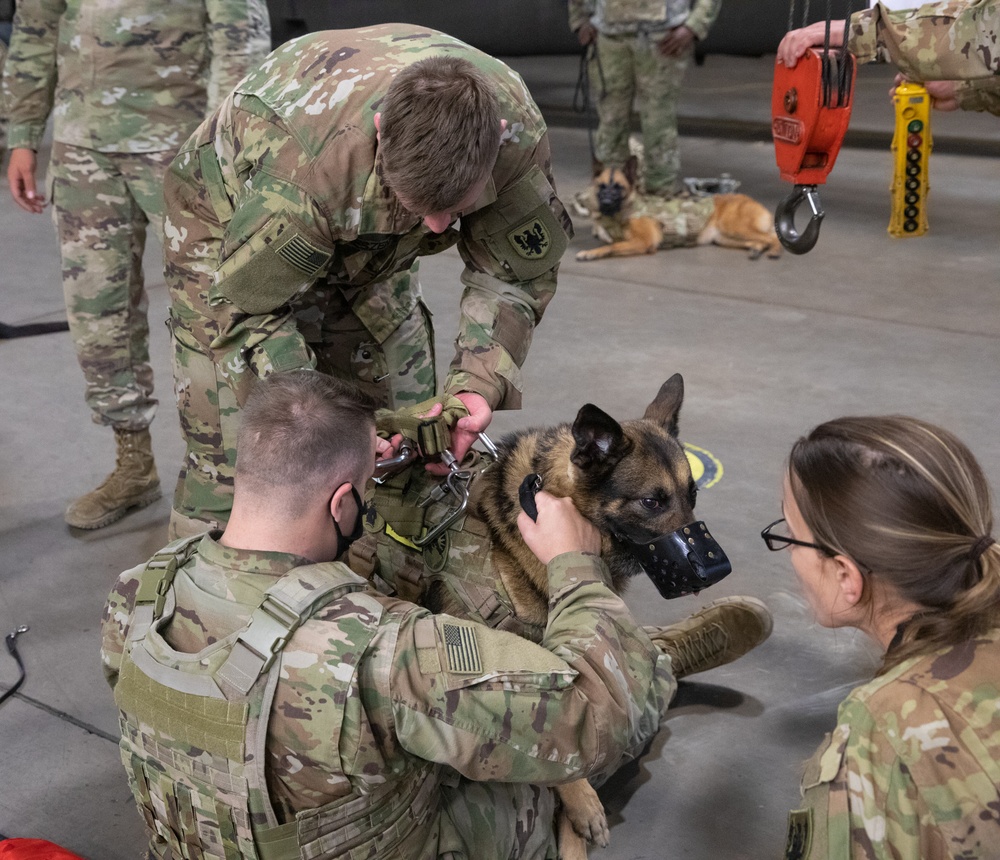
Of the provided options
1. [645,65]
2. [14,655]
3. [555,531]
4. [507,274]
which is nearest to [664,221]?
[645,65]

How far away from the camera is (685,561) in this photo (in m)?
2.16

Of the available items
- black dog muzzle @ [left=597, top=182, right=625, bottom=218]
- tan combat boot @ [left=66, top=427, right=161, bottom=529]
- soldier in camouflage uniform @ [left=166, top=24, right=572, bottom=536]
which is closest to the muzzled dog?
soldier in camouflage uniform @ [left=166, top=24, right=572, bottom=536]

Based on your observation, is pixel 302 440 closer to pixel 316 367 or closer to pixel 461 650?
pixel 461 650

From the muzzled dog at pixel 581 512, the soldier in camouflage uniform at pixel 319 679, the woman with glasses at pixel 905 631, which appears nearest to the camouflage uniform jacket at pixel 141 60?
the muzzled dog at pixel 581 512

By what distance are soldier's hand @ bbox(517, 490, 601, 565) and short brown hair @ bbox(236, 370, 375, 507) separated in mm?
377

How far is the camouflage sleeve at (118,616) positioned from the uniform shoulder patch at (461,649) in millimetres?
571

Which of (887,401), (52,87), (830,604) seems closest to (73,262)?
(52,87)

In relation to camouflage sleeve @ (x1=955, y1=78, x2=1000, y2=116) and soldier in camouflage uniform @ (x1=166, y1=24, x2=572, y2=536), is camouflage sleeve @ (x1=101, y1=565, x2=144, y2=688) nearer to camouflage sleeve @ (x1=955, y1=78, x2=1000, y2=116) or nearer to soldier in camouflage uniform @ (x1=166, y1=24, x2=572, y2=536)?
soldier in camouflage uniform @ (x1=166, y1=24, x2=572, y2=536)

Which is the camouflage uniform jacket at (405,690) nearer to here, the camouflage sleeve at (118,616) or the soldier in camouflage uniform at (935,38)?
the camouflage sleeve at (118,616)

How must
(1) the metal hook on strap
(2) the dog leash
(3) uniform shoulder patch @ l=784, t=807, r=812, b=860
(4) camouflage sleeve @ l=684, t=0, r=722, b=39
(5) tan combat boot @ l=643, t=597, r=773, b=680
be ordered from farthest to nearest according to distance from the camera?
(4) camouflage sleeve @ l=684, t=0, r=722, b=39 < (2) the dog leash < (5) tan combat boot @ l=643, t=597, r=773, b=680 < (1) the metal hook on strap < (3) uniform shoulder patch @ l=784, t=807, r=812, b=860

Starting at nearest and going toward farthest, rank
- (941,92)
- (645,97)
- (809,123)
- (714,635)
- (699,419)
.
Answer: (809,123)
(714,635)
(941,92)
(699,419)
(645,97)

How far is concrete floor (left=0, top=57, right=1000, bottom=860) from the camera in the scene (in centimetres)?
256

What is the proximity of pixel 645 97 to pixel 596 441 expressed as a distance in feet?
19.7

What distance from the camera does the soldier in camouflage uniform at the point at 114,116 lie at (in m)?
3.52
